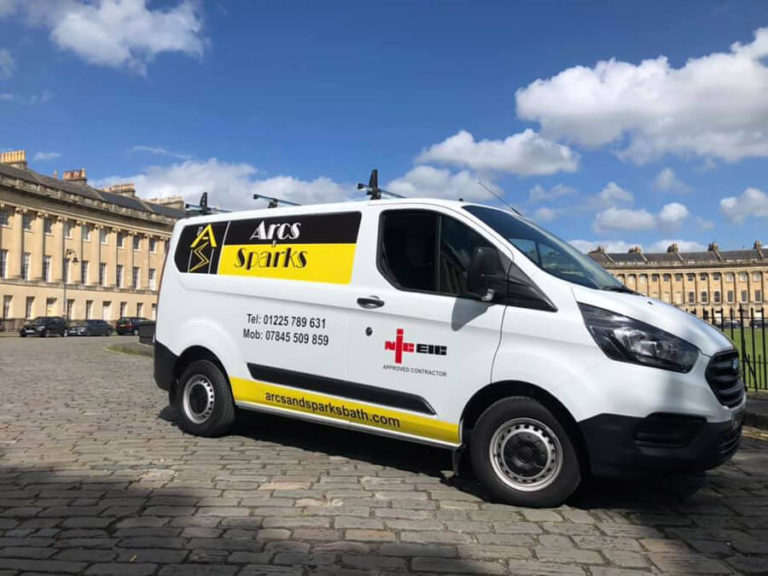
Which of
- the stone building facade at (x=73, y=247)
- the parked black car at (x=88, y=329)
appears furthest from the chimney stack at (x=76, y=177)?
the parked black car at (x=88, y=329)

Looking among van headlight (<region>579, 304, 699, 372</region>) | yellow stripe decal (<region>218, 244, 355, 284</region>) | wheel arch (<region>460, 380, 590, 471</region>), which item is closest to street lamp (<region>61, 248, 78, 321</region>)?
yellow stripe decal (<region>218, 244, 355, 284</region>)

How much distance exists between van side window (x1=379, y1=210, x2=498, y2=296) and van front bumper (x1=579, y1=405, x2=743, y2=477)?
5.28ft

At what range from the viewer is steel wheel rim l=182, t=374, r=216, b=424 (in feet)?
23.5

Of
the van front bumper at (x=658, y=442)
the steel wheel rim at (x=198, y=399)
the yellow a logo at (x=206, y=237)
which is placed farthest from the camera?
the yellow a logo at (x=206, y=237)

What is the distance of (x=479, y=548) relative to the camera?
13.1 feet

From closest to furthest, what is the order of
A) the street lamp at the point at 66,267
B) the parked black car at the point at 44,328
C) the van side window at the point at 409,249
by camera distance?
the van side window at the point at 409,249 → the parked black car at the point at 44,328 → the street lamp at the point at 66,267

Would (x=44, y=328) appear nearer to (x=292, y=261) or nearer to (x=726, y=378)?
(x=292, y=261)

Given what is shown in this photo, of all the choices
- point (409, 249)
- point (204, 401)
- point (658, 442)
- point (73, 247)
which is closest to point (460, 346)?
point (409, 249)

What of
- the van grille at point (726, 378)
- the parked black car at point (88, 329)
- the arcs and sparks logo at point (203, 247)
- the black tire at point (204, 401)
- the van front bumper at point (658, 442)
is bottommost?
the parked black car at point (88, 329)

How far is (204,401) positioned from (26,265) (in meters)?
71.2

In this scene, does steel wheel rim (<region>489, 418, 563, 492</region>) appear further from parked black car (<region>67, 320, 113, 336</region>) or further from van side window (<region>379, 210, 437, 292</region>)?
parked black car (<region>67, 320, 113, 336</region>)

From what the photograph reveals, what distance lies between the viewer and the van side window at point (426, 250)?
17.7 feet

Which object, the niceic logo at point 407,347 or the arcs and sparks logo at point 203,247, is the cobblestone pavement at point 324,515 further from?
the arcs and sparks logo at point 203,247

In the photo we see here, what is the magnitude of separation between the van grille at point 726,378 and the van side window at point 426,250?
1.95 m
